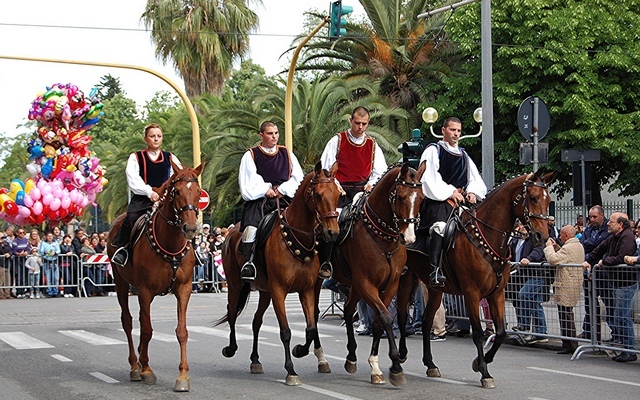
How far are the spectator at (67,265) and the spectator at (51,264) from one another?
0.21m

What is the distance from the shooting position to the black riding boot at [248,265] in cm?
1155

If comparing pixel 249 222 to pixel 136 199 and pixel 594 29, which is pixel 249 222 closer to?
pixel 136 199

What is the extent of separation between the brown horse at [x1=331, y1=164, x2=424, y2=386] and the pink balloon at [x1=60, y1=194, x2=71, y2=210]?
72.4 feet

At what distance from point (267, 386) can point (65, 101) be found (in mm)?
22499

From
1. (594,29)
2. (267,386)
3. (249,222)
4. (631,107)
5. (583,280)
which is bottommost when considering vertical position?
(267,386)

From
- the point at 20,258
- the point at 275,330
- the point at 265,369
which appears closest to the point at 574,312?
the point at 265,369

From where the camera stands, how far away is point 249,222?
1183 cm

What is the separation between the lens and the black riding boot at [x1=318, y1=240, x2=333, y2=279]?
11.4 meters

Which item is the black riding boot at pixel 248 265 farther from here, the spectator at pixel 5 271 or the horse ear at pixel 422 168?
the spectator at pixel 5 271

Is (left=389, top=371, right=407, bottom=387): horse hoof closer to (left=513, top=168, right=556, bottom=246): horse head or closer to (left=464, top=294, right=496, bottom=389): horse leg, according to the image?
(left=464, top=294, right=496, bottom=389): horse leg

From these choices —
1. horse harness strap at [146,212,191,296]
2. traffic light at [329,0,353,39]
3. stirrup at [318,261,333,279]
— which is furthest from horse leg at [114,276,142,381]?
traffic light at [329,0,353,39]

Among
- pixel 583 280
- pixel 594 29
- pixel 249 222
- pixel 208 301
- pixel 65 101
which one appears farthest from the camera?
pixel 594 29

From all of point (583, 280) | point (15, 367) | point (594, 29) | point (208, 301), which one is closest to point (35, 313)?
point (208, 301)

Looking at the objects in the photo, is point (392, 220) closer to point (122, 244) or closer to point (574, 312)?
point (122, 244)
